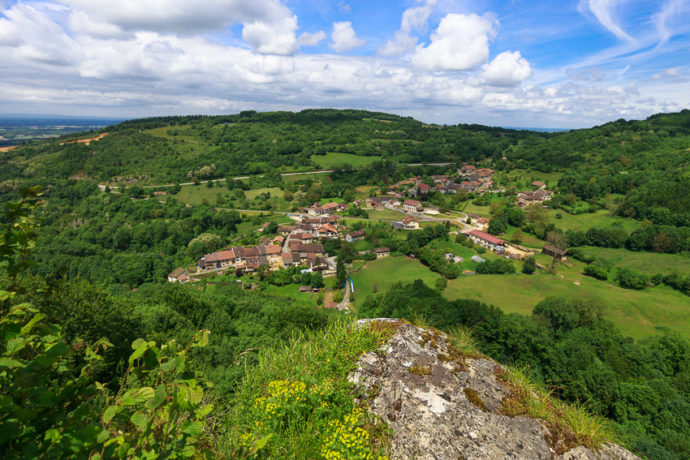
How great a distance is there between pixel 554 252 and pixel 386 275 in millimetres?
31562

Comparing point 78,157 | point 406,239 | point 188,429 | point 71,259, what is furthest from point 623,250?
point 78,157

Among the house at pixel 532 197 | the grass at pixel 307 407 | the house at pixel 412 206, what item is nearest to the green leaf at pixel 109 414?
the grass at pixel 307 407

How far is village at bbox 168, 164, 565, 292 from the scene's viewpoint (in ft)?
165

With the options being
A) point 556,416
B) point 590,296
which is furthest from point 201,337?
point 590,296

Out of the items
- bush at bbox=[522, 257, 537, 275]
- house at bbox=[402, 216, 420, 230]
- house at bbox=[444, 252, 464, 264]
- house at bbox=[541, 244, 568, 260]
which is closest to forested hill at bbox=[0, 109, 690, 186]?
house at bbox=[402, 216, 420, 230]

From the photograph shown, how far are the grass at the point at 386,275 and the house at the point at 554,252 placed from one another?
23941 mm

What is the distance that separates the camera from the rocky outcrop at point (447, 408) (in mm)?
3846

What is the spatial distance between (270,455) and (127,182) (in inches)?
4352

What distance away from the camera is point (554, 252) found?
170ft

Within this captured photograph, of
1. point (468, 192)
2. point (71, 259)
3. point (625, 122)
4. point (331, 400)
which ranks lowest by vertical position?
point (71, 259)

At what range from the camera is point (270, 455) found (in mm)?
3416

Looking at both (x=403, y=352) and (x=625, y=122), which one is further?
(x=625, y=122)

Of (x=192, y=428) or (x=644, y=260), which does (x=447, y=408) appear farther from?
(x=644, y=260)

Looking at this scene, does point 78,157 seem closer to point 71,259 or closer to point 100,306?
point 71,259
